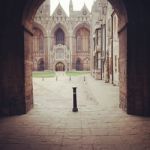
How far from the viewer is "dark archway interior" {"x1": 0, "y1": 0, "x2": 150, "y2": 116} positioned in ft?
27.6

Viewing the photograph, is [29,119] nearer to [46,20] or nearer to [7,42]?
[7,42]

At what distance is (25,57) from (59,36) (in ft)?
188

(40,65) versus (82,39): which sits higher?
(82,39)

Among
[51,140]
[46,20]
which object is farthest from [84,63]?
[51,140]

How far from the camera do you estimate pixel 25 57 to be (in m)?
8.91

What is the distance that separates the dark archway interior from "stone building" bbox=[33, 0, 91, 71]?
52294 millimetres

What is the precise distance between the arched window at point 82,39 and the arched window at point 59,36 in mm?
3996

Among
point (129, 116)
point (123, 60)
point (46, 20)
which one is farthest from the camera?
point (46, 20)

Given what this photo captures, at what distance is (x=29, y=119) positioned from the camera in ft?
25.8

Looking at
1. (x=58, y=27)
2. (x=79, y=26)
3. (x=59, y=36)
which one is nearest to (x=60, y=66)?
(x=59, y=36)

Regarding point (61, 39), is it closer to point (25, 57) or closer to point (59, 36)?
point (59, 36)

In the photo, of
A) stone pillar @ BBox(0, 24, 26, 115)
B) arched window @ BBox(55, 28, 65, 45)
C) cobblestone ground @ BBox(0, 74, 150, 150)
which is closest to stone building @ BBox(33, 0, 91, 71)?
arched window @ BBox(55, 28, 65, 45)

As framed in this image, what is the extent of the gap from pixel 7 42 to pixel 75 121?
11.8 feet

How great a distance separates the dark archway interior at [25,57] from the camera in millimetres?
8398
